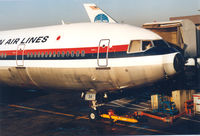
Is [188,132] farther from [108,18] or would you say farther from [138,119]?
[108,18]

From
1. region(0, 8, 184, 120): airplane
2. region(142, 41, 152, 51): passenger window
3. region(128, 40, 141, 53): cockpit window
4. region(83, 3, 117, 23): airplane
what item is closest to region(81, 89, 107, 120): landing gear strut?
region(0, 8, 184, 120): airplane

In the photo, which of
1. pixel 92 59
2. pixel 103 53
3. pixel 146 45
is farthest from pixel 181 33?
pixel 92 59

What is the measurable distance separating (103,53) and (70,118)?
605cm

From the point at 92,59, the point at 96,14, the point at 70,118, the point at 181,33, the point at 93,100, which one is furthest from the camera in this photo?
the point at 96,14

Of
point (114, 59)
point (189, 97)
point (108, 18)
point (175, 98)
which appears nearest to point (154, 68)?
point (114, 59)

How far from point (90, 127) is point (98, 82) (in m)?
3.03

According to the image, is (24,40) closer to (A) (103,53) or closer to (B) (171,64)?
(A) (103,53)

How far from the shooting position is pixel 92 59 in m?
16.8

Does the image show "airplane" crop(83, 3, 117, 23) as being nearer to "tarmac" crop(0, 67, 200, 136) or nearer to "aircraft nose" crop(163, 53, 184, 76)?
"tarmac" crop(0, 67, 200, 136)

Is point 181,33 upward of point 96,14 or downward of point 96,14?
downward

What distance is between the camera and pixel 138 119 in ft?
58.7

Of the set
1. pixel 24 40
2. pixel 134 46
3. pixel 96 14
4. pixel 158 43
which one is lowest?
pixel 134 46

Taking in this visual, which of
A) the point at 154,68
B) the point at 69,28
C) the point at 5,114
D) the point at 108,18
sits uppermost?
the point at 108,18

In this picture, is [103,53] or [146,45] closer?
[146,45]
